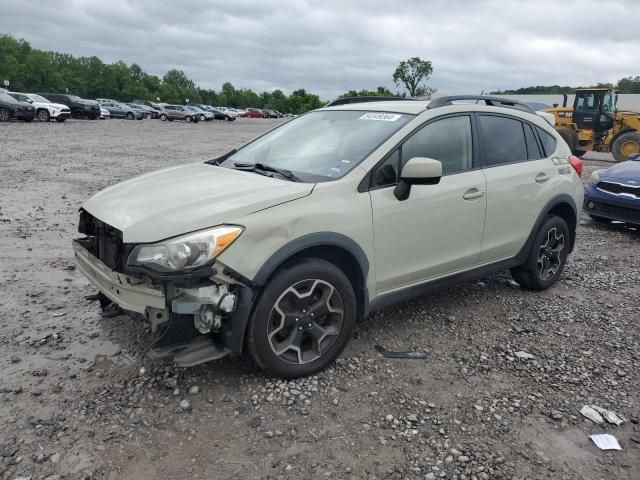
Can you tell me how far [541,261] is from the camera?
5.10 meters

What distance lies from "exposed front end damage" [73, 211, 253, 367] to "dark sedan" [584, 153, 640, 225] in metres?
6.82

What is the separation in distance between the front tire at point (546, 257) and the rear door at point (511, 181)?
0.23 metres

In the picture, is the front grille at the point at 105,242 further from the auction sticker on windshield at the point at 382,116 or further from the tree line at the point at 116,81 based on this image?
the tree line at the point at 116,81

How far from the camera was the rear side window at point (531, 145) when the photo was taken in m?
4.93

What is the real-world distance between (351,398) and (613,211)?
646cm

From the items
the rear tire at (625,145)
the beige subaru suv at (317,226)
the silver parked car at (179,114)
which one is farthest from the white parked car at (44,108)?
the beige subaru suv at (317,226)

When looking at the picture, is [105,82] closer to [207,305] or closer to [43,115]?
[43,115]

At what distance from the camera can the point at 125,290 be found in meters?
3.11

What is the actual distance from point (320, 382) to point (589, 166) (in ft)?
55.5

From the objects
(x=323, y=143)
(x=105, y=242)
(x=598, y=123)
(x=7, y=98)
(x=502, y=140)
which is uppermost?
(x=7, y=98)

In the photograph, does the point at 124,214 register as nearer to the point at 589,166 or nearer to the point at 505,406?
the point at 505,406

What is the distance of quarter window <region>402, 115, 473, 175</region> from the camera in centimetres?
391

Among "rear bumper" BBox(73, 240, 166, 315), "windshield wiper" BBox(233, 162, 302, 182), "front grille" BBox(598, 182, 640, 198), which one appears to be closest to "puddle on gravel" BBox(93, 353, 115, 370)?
"rear bumper" BBox(73, 240, 166, 315)

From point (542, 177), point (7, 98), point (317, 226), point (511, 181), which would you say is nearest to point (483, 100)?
point (511, 181)
